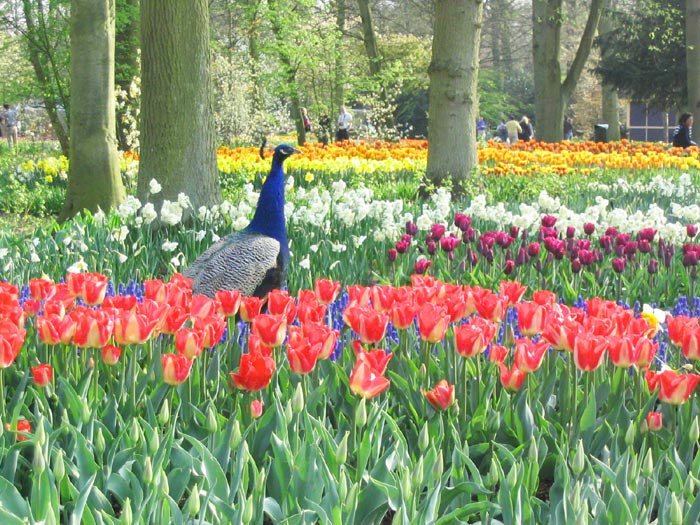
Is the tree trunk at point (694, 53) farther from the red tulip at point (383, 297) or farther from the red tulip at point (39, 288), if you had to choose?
the red tulip at point (39, 288)

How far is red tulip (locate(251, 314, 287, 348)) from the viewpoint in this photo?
2.43m

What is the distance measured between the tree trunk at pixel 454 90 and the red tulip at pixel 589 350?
669 centimetres

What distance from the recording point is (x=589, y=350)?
2.29 meters

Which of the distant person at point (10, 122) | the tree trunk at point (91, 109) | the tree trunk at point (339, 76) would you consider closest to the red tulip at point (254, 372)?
the tree trunk at point (91, 109)

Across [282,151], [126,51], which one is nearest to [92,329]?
[282,151]

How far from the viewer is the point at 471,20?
29.7 feet

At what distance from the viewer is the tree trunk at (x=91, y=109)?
8.16 metres

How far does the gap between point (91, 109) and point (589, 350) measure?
6816mm

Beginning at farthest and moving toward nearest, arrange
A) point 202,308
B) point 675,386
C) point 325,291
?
1. point 325,291
2. point 202,308
3. point 675,386

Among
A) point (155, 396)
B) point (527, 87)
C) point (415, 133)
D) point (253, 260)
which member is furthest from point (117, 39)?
point (527, 87)

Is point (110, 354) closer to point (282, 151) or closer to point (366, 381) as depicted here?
point (366, 381)

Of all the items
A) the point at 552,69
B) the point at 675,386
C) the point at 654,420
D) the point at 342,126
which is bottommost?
Result: the point at 654,420

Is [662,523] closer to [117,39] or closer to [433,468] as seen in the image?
[433,468]

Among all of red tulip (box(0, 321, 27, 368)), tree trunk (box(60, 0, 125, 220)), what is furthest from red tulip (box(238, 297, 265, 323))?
tree trunk (box(60, 0, 125, 220))
